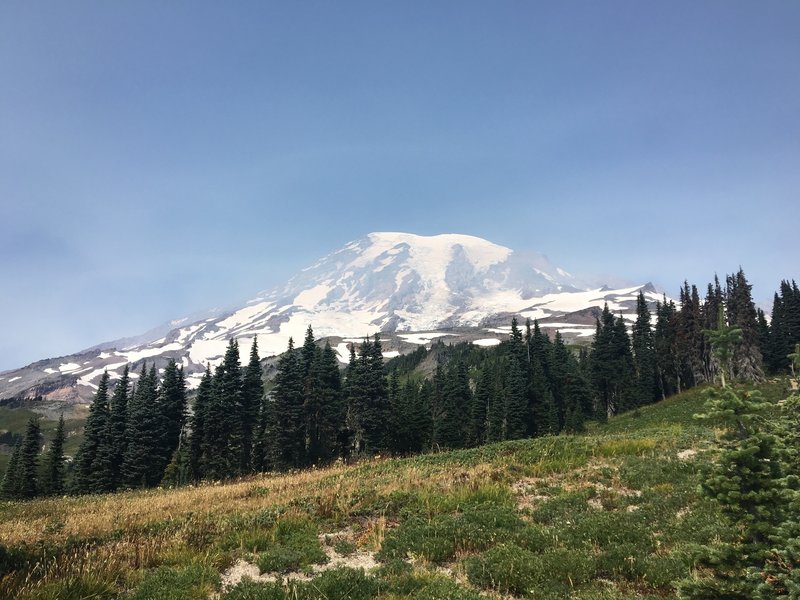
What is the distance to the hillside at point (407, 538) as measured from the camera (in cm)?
946

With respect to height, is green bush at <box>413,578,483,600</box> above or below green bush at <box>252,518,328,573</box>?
above

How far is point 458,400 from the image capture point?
296 feet

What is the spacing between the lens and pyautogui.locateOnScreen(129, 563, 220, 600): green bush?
363 inches

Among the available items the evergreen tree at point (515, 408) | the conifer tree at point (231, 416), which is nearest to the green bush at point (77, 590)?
the conifer tree at point (231, 416)

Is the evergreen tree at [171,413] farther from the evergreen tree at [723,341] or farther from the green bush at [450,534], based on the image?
the evergreen tree at [723,341]

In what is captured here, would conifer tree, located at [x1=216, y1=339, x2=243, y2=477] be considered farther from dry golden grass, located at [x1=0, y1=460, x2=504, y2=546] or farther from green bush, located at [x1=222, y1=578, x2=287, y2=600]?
green bush, located at [x1=222, y1=578, x2=287, y2=600]

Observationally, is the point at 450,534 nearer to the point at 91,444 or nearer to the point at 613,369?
the point at 91,444

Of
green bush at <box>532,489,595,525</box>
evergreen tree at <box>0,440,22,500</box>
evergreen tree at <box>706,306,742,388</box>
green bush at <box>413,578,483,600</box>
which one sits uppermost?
evergreen tree at <box>706,306,742,388</box>

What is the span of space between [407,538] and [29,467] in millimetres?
84353

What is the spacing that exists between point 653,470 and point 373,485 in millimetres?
10705

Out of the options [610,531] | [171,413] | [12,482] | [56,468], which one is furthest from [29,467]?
[610,531]

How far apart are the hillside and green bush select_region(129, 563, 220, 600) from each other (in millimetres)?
39

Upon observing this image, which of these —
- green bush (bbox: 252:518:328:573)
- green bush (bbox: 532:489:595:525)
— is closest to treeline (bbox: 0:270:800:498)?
green bush (bbox: 532:489:595:525)

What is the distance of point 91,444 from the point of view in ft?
235
